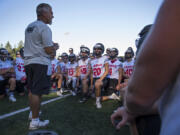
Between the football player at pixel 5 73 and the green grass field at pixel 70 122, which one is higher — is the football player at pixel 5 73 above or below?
above

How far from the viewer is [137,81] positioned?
509 millimetres

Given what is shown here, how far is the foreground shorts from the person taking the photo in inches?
99.0

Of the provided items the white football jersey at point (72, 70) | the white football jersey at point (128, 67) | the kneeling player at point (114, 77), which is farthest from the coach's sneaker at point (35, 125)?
the white football jersey at point (72, 70)

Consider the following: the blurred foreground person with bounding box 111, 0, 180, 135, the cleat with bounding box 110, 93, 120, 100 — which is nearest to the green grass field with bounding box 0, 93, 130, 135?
the cleat with bounding box 110, 93, 120, 100

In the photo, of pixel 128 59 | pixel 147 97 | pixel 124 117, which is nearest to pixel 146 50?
pixel 147 97

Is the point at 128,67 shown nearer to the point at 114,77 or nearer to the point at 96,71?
the point at 114,77

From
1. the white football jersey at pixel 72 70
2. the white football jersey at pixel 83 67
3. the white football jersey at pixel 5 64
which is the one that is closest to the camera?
the white football jersey at pixel 5 64

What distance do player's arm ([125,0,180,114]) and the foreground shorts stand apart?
7.54 ft

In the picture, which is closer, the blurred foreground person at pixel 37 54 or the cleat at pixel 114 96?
the blurred foreground person at pixel 37 54

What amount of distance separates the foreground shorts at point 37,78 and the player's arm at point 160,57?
2.30 metres

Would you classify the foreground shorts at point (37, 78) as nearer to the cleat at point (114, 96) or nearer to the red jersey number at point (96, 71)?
the red jersey number at point (96, 71)

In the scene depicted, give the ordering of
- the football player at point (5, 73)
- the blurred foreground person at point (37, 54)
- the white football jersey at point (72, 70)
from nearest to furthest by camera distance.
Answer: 1. the blurred foreground person at point (37, 54)
2. the football player at point (5, 73)
3. the white football jersey at point (72, 70)

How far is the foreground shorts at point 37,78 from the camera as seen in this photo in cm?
252

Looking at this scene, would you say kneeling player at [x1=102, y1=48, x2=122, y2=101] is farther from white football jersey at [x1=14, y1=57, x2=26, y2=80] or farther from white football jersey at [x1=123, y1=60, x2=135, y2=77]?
white football jersey at [x1=14, y1=57, x2=26, y2=80]
